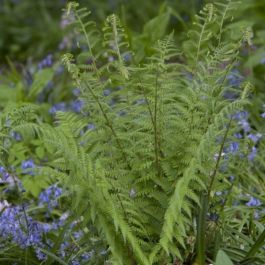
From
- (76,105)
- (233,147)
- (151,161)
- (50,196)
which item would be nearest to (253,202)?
(233,147)

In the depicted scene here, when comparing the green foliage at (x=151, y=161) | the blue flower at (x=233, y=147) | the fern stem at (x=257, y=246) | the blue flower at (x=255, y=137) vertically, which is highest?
the green foliage at (x=151, y=161)

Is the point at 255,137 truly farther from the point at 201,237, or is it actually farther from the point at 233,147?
the point at 201,237

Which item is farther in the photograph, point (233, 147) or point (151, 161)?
point (233, 147)

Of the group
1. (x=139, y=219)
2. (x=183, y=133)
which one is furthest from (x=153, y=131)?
(x=139, y=219)

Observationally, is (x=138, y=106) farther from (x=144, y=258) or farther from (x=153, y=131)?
(x=144, y=258)

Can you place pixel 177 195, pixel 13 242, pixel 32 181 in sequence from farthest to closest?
pixel 32 181
pixel 13 242
pixel 177 195

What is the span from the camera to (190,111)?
2643 millimetres

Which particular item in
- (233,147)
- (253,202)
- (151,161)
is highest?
(151,161)

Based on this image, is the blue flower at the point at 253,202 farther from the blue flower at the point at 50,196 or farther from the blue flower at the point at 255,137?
the blue flower at the point at 50,196

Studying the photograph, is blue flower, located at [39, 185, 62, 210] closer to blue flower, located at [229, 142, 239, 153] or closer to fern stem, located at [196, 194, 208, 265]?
blue flower, located at [229, 142, 239, 153]

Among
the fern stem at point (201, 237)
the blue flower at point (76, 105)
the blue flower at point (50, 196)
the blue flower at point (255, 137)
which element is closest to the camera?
the fern stem at point (201, 237)

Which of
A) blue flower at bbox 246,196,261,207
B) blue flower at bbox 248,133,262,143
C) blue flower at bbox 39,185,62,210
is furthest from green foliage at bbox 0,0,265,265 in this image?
blue flower at bbox 248,133,262,143

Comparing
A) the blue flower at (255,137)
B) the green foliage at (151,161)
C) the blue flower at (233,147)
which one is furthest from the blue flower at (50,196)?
the blue flower at (255,137)

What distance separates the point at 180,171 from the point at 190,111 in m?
0.23
